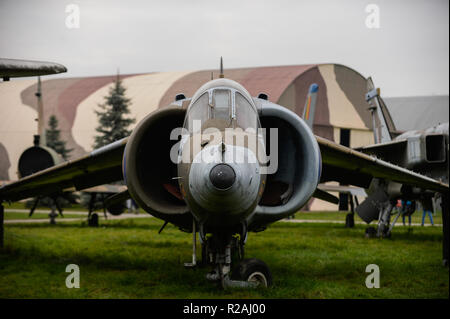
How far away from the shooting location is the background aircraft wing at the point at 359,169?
7652 mm

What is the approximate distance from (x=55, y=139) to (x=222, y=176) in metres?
31.4

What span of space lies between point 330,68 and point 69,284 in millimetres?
28131

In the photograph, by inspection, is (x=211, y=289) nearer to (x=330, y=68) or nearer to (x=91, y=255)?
(x=91, y=255)

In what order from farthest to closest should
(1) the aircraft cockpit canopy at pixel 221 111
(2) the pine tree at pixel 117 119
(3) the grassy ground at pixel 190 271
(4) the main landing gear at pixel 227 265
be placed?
(2) the pine tree at pixel 117 119 < (3) the grassy ground at pixel 190 271 < (4) the main landing gear at pixel 227 265 < (1) the aircraft cockpit canopy at pixel 221 111

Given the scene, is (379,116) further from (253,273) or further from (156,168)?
(253,273)

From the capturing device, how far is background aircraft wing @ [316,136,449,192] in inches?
301

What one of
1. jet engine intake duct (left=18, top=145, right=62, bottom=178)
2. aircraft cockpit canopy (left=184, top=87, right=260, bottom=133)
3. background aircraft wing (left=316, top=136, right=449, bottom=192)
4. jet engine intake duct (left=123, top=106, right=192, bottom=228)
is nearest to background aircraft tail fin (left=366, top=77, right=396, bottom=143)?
background aircraft wing (left=316, top=136, right=449, bottom=192)

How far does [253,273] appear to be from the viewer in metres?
5.80

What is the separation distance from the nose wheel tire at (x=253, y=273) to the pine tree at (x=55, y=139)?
29.1m

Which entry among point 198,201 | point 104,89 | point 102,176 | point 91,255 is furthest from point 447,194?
point 104,89

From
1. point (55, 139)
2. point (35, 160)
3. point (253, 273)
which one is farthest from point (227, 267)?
point (55, 139)

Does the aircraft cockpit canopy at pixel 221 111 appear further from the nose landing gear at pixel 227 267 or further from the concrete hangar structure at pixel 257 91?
the concrete hangar structure at pixel 257 91

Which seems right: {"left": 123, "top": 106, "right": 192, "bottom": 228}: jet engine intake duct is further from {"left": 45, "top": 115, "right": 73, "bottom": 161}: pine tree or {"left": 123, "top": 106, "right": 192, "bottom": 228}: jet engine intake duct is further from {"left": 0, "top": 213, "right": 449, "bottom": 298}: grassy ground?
{"left": 45, "top": 115, "right": 73, "bottom": 161}: pine tree

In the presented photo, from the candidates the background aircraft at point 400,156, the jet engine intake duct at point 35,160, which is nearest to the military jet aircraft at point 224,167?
the background aircraft at point 400,156
